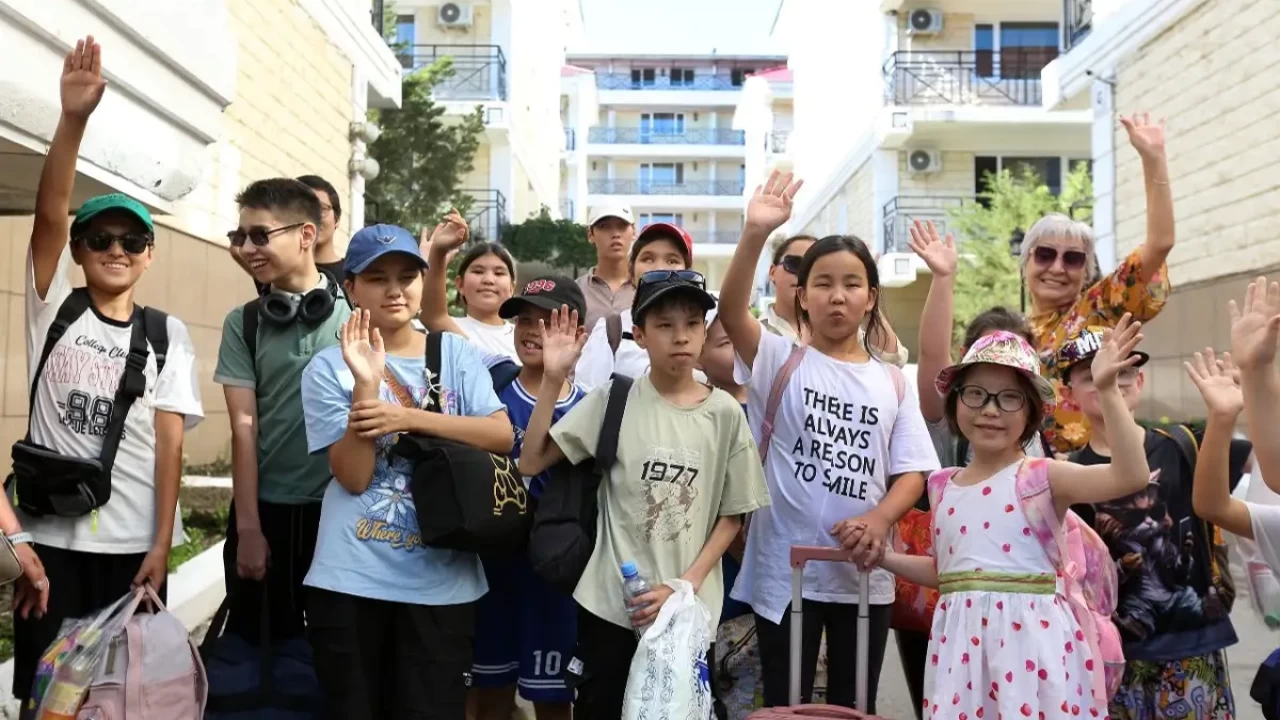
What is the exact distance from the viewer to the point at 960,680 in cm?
311

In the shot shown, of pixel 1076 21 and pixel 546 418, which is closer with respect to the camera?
pixel 546 418

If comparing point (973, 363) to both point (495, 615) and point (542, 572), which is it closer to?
point (542, 572)

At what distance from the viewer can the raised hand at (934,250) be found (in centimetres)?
400

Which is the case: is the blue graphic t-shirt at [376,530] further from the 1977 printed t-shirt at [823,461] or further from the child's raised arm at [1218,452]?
the child's raised arm at [1218,452]

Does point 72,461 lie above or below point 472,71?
below

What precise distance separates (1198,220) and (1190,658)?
8719 mm

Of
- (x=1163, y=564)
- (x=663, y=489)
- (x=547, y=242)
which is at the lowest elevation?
(x=1163, y=564)

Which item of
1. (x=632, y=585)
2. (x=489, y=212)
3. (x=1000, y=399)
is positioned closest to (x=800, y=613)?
(x=632, y=585)

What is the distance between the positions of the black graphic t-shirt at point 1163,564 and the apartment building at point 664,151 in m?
50.4

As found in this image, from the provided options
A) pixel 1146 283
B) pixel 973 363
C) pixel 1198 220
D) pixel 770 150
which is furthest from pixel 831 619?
pixel 770 150

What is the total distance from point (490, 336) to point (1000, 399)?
98.2 inches

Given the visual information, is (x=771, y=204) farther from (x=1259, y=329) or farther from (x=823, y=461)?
(x=1259, y=329)

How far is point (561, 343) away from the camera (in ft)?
12.1

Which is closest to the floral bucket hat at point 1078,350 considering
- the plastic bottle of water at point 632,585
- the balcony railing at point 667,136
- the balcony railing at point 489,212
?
the plastic bottle of water at point 632,585
